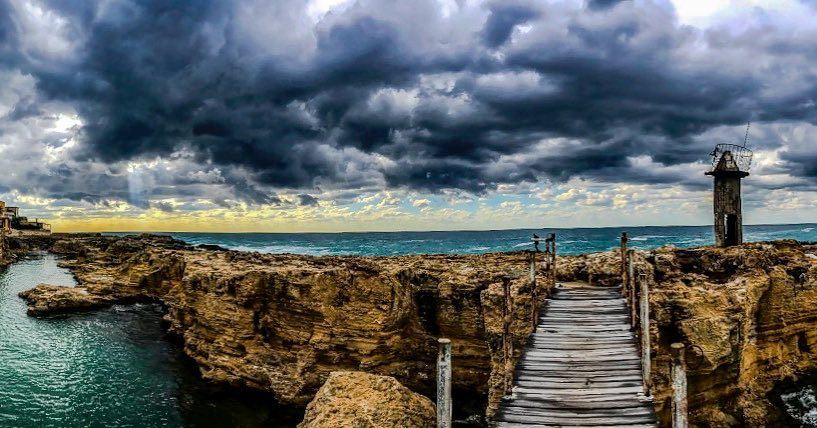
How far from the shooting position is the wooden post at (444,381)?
914 centimetres

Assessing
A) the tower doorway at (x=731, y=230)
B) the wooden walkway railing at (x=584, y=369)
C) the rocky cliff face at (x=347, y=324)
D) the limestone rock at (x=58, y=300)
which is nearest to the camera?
the wooden walkway railing at (x=584, y=369)

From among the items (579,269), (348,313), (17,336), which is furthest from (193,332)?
(579,269)

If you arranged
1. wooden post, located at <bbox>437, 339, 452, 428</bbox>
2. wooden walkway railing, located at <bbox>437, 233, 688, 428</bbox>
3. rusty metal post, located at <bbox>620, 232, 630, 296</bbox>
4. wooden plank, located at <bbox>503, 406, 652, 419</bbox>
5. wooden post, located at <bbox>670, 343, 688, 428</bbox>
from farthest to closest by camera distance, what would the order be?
A: rusty metal post, located at <bbox>620, 232, 630, 296</bbox> → wooden plank, located at <bbox>503, 406, 652, 419</bbox> → wooden walkway railing, located at <bbox>437, 233, 688, 428</bbox> → wooden post, located at <bbox>437, 339, 452, 428</bbox> → wooden post, located at <bbox>670, 343, 688, 428</bbox>

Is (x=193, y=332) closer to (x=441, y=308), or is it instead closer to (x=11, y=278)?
(x=441, y=308)

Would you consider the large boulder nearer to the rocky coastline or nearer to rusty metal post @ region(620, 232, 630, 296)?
the rocky coastline

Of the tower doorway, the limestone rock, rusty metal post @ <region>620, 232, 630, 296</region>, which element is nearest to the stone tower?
the tower doorway

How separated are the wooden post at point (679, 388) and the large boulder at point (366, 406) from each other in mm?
5624

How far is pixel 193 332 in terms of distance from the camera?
25547 mm

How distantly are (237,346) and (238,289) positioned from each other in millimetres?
2461

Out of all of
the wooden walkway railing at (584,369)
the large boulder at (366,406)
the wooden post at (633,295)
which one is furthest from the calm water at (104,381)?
the wooden post at (633,295)

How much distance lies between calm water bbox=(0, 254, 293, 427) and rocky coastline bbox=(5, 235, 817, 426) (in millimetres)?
1367

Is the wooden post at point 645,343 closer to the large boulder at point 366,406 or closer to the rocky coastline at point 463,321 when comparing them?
the large boulder at point 366,406

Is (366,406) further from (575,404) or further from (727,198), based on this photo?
(727,198)

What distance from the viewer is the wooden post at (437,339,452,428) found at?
9.14m
